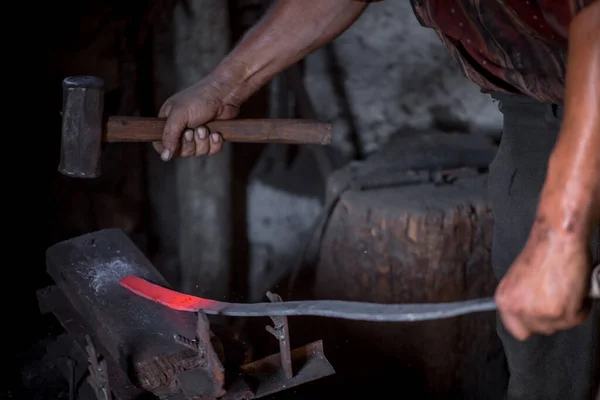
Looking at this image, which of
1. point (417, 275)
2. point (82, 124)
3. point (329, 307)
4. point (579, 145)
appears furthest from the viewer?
point (417, 275)

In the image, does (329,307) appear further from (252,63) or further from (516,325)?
(252,63)

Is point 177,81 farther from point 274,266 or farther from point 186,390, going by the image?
point 186,390

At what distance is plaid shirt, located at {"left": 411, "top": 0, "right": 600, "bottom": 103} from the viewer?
4.86 feet

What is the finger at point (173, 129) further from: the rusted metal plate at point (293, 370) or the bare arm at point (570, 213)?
the bare arm at point (570, 213)

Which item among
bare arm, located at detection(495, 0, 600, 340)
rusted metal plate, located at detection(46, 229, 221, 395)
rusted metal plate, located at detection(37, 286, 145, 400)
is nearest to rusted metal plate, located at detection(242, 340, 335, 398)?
rusted metal plate, located at detection(46, 229, 221, 395)

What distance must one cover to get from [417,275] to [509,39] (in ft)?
4.82

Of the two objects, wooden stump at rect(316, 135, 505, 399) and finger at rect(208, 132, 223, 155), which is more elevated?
finger at rect(208, 132, 223, 155)

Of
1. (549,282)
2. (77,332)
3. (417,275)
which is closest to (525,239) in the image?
(549,282)

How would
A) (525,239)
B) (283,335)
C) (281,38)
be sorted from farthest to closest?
(281,38) → (525,239) → (283,335)

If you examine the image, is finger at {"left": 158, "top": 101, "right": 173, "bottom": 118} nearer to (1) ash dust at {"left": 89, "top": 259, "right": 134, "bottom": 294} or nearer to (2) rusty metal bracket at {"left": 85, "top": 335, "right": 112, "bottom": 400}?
(1) ash dust at {"left": 89, "top": 259, "right": 134, "bottom": 294}

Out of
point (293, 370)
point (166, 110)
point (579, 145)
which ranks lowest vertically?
point (293, 370)

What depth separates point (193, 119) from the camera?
2.16 m

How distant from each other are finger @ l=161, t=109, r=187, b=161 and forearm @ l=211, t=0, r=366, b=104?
17cm

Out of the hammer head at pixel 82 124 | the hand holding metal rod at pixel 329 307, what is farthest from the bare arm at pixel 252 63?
the hand holding metal rod at pixel 329 307
